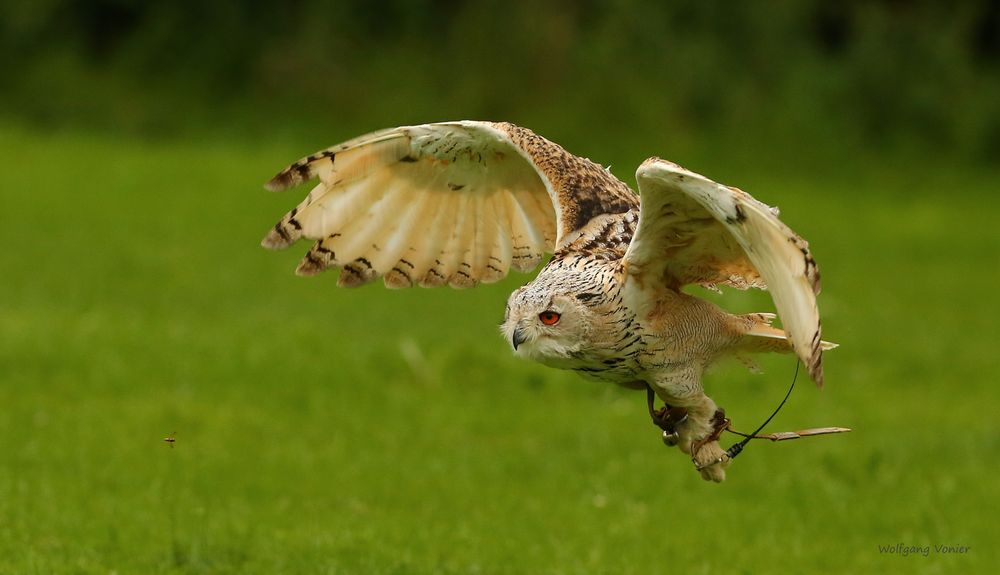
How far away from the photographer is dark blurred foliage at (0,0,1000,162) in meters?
24.9

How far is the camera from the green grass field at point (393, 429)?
8461 millimetres

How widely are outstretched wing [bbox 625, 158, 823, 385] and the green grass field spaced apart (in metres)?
2.38

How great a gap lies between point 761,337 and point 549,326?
0.89 meters

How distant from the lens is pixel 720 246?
19.5ft

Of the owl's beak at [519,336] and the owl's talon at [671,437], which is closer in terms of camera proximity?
the owl's beak at [519,336]

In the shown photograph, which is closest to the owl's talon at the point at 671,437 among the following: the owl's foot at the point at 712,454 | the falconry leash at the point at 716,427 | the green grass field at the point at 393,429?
the falconry leash at the point at 716,427

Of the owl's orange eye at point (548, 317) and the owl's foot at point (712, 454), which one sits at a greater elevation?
the owl's orange eye at point (548, 317)

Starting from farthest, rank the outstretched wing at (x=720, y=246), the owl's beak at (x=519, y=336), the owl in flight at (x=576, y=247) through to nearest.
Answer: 1. the owl's beak at (x=519, y=336)
2. the owl in flight at (x=576, y=247)
3. the outstretched wing at (x=720, y=246)

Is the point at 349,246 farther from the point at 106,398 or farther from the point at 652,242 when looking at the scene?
the point at 106,398

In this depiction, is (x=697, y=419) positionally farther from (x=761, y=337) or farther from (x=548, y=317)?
(x=548, y=317)

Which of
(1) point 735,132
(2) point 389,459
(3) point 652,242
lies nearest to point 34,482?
(2) point 389,459

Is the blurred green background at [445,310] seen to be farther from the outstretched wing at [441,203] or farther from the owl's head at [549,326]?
the owl's head at [549,326]

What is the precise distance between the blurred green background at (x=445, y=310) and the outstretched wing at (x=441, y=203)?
1.56m

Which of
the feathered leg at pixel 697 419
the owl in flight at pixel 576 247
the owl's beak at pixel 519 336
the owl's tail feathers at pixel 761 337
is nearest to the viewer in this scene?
the owl in flight at pixel 576 247
